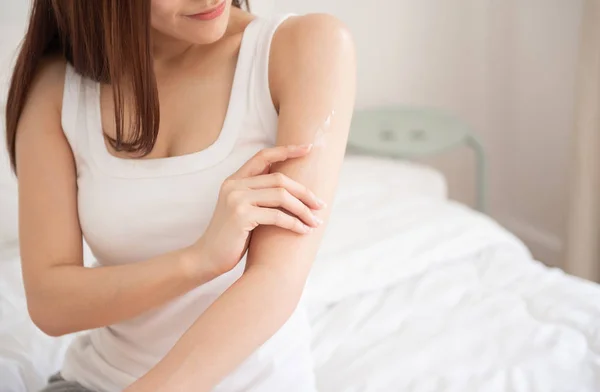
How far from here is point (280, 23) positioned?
1.06 m

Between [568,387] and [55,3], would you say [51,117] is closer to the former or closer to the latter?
[55,3]

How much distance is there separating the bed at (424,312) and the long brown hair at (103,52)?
1.80 feet

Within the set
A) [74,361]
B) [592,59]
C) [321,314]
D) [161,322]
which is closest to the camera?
[161,322]

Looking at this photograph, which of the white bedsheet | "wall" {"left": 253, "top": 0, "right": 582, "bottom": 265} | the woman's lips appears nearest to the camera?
the woman's lips

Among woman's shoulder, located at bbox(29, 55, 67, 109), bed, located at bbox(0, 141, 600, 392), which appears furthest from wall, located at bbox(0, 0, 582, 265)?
woman's shoulder, located at bbox(29, 55, 67, 109)

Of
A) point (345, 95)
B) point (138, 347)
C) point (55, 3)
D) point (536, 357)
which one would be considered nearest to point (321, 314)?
point (536, 357)

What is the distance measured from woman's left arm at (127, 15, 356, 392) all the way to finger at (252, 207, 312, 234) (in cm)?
2

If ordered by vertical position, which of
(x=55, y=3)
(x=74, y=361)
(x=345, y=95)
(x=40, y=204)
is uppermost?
(x=55, y=3)

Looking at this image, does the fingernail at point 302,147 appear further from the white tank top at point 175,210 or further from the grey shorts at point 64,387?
the grey shorts at point 64,387

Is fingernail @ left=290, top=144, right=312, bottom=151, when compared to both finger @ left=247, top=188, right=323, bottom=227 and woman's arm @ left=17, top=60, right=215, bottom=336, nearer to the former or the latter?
finger @ left=247, top=188, right=323, bottom=227

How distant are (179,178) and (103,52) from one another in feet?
0.75

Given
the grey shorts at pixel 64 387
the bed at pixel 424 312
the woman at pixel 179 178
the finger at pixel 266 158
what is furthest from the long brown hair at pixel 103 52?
the bed at pixel 424 312

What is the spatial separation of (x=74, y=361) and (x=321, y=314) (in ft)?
1.87

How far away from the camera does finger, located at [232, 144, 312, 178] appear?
0.95 m
